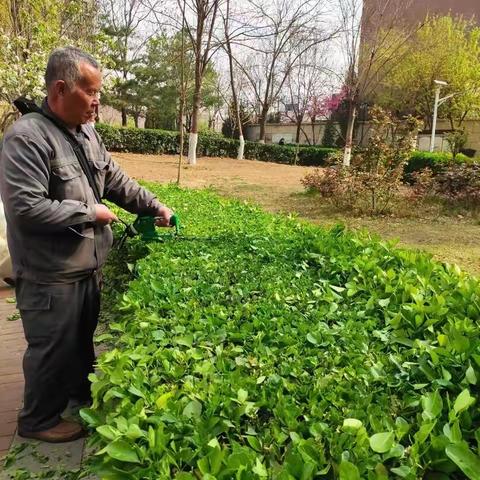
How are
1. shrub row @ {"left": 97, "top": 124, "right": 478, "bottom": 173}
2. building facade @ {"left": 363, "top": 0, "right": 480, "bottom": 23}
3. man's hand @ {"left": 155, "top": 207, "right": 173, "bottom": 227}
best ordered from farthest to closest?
building facade @ {"left": 363, "top": 0, "right": 480, "bottom": 23}, shrub row @ {"left": 97, "top": 124, "right": 478, "bottom": 173}, man's hand @ {"left": 155, "top": 207, "right": 173, "bottom": 227}

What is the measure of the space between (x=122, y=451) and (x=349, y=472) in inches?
20.5

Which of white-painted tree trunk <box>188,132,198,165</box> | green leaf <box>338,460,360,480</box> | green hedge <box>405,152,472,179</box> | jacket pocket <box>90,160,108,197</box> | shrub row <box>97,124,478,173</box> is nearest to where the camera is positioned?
green leaf <box>338,460,360,480</box>

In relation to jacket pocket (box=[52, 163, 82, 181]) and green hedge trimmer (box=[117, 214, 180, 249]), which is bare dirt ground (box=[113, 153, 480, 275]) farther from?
jacket pocket (box=[52, 163, 82, 181])

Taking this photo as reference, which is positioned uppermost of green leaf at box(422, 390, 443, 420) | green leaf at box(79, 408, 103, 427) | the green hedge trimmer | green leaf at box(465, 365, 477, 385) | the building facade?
the building facade

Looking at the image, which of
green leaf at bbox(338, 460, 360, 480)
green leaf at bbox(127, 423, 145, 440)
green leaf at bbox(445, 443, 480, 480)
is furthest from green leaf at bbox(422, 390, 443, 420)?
green leaf at bbox(127, 423, 145, 440)

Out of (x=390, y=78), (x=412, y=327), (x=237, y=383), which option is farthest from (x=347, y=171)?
(x=390, y=78)

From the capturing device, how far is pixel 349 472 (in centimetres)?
112

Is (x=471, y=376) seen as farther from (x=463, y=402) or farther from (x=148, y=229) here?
(x=148, y=229)

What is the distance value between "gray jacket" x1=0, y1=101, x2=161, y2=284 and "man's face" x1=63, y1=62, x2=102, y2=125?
100 mm

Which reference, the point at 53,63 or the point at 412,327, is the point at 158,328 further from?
the point at 53,63

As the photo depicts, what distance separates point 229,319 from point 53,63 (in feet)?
4.22

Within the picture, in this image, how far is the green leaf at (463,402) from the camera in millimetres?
1414

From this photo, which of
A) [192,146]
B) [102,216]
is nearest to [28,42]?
[192,146]

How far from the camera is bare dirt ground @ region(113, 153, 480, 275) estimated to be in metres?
7.65
